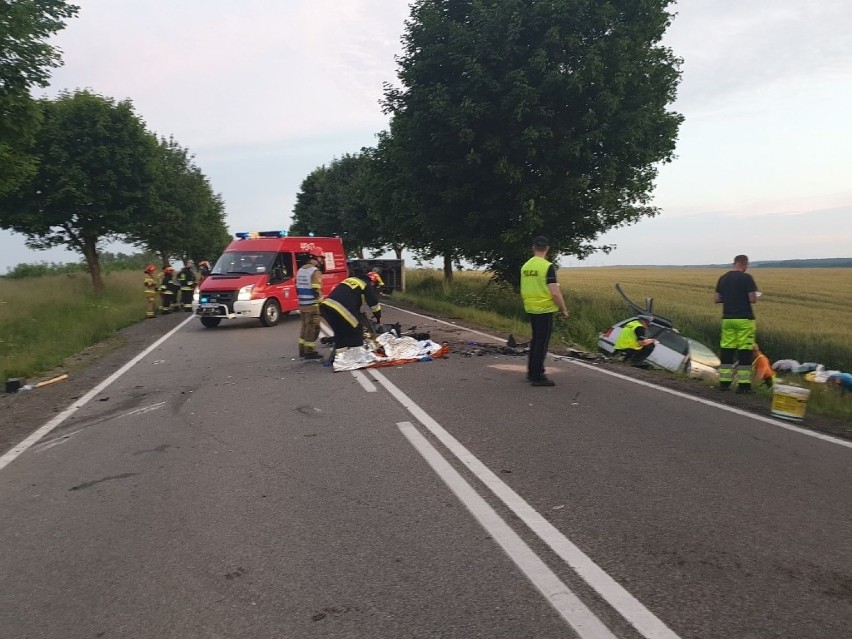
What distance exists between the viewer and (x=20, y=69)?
46.5ft

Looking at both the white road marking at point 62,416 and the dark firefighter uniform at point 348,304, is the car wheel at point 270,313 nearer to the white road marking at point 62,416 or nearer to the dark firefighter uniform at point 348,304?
the white road marking at point 62,416

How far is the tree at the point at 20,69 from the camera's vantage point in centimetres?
1348

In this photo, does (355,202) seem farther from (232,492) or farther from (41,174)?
(232,492)

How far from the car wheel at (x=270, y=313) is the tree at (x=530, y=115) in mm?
6095

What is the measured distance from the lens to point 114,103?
25.3m

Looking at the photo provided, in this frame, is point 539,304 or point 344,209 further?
point 344,209

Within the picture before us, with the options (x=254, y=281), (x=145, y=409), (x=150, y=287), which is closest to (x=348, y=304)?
(x=145, y=409)

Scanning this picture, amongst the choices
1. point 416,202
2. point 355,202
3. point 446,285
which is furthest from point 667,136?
point 355,202

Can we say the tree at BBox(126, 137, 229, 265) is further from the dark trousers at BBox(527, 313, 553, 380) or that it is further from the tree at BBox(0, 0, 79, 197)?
the dark trousers at BBox(527, 313, 553, 380)

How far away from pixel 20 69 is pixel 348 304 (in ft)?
32.8

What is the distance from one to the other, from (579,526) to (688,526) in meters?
0.66

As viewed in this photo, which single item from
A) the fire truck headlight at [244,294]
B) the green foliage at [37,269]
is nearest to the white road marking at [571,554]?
the fire truck headlight at [244,294]

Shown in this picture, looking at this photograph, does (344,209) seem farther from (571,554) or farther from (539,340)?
(571,554)

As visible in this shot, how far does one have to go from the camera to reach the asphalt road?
3.06 meters
